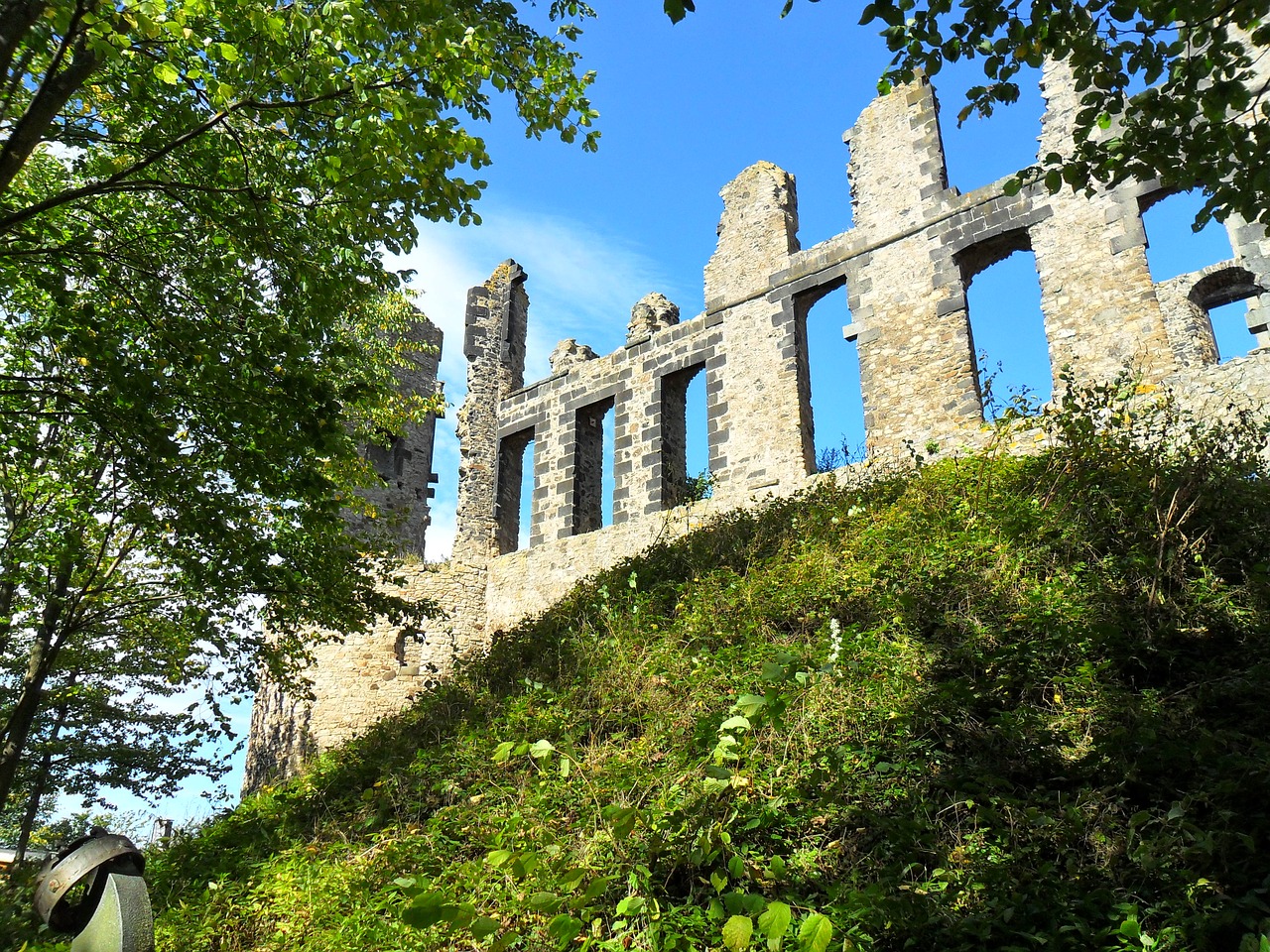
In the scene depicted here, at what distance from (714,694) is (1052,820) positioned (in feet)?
7.66

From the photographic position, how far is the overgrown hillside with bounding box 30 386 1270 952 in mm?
3643

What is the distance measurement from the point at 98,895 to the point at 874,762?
433 centimetres

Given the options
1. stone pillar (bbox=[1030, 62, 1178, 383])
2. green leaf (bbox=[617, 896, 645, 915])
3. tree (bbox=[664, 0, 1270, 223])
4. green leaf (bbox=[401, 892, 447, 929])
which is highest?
stone pillar (bbox=[1030, 62, 1178, 383])

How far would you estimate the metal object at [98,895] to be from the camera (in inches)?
173

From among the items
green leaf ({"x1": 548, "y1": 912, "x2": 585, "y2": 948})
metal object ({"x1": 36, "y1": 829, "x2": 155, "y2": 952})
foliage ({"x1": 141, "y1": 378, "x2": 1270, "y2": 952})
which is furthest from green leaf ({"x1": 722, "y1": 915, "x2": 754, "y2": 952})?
metal object ({"x1": 36, "y1": 829, "x2": 155, "y2": 952})

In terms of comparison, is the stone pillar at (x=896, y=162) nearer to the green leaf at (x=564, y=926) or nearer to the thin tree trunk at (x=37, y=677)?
the thin tree trunk at (x=37, y=677)

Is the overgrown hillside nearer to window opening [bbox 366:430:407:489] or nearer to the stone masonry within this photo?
the stone masonry

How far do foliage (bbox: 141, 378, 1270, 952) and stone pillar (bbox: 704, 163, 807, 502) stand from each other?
3.66 m

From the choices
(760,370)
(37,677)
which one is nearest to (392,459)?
(760,370)

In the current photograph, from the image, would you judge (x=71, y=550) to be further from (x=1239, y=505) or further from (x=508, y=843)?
(x=1239, y=505)

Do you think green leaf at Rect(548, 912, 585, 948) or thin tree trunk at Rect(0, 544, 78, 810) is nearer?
green leaf at Rect(548, 912, 585, 948)

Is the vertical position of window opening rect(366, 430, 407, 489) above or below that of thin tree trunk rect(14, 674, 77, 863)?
above

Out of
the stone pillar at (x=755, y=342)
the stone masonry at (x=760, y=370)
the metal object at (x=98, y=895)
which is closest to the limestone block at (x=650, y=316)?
the stone masonry at (x=760, y=370)

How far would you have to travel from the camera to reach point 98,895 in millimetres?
4699
